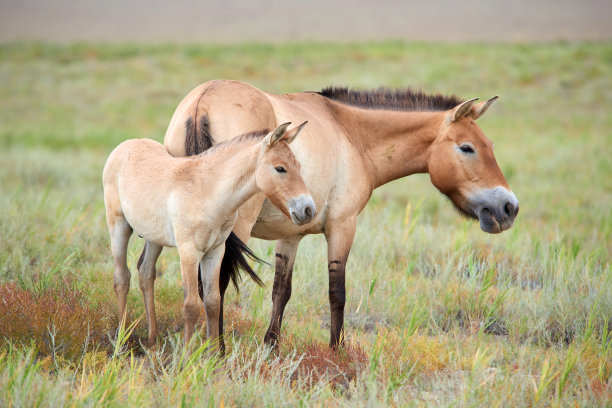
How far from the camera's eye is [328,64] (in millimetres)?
30797

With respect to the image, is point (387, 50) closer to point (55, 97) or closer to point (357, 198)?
point (55, 97)

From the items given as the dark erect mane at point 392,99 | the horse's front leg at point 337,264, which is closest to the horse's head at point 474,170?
the dark erect mane at point 392,99

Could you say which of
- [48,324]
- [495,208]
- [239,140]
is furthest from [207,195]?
[495,208]

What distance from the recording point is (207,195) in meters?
A: 3.62

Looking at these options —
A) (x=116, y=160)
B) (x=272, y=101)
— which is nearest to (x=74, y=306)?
(x=116, y=160)

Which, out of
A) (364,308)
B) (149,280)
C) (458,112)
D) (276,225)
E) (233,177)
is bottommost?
(364,308)

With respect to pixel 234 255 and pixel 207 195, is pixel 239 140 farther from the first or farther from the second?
pixel 234 255

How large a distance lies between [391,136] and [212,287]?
210 centimetres

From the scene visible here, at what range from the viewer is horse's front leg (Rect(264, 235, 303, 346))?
4.79 metres

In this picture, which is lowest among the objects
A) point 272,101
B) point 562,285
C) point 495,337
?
point 495,337

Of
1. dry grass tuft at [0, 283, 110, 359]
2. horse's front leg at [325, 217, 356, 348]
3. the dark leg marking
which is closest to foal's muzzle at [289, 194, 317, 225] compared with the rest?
horse's front leg at [325, 217, 356, 348]

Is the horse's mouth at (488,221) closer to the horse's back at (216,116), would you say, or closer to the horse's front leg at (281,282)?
the horse's front leg at (281,282)

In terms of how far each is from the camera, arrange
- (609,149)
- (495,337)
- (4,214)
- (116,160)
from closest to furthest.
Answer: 1. (116,160)
2. (495,337)
3. (4,214)
4. (609,149)

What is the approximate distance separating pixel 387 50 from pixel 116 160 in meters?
34.2
